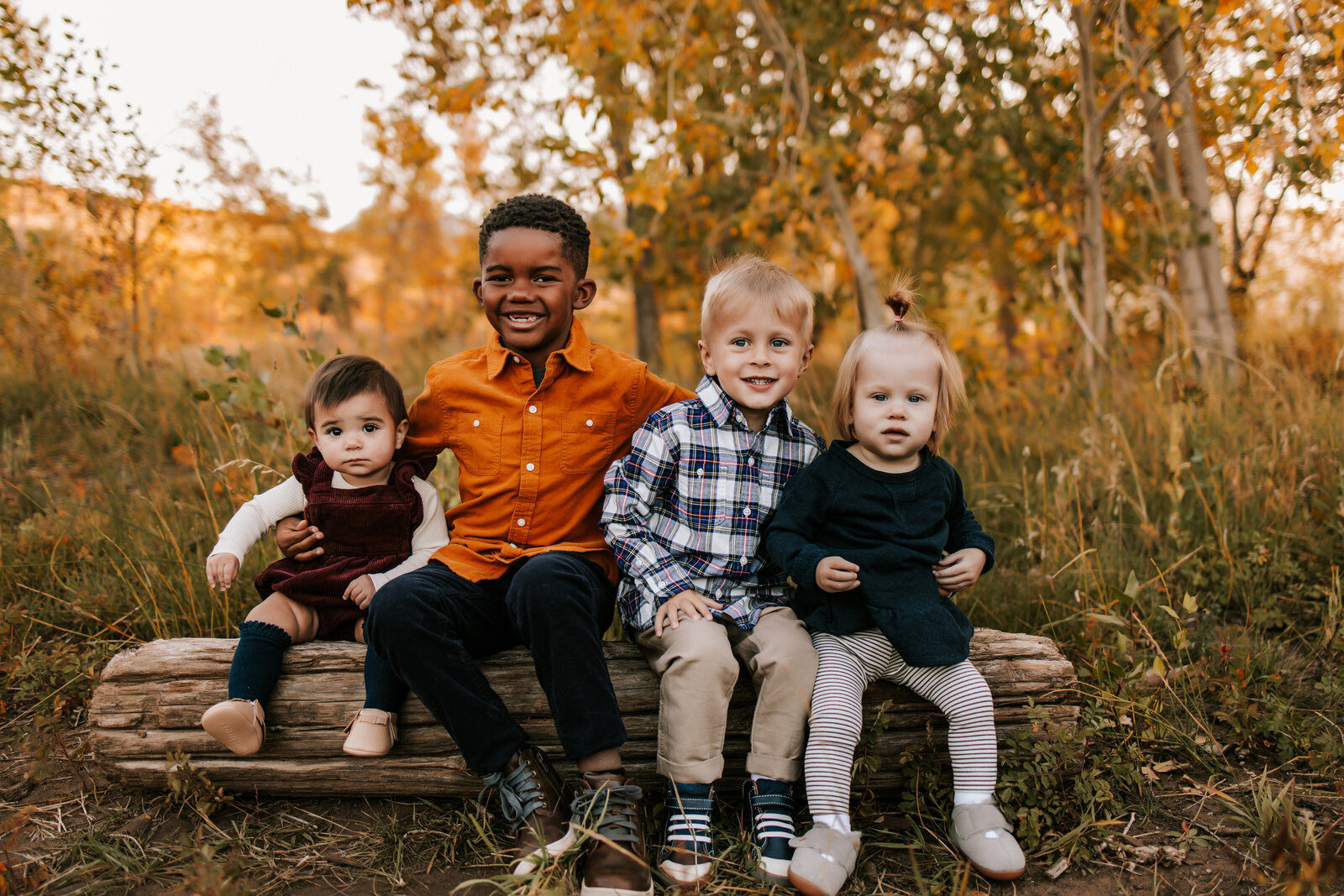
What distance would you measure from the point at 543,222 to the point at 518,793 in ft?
5.45

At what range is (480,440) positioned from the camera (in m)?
2.59

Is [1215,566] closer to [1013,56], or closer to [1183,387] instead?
[1183,387]

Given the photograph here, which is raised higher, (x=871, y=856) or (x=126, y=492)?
(x=126, y=492)

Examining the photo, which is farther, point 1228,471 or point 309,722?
point 1228,471

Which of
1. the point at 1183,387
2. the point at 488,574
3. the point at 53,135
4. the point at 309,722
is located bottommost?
the point at 309,722

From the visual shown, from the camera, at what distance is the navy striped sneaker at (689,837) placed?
6.61 feet

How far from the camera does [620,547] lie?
93.4 inches

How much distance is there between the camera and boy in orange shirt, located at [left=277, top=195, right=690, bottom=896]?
2.10 meters

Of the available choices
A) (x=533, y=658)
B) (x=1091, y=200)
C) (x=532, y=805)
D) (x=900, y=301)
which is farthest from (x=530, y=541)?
(x=1091, y=200)

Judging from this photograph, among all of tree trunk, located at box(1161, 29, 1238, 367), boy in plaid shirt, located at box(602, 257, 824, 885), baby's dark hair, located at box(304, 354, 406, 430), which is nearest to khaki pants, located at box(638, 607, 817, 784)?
boy in plaid shirt, located at box(602, 257, 824, 885)

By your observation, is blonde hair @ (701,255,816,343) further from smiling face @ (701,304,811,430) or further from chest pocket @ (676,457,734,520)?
chest pocket @ (676,457,734,520)

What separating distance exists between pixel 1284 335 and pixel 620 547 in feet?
17.7

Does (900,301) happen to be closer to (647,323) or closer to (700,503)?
(700,503)

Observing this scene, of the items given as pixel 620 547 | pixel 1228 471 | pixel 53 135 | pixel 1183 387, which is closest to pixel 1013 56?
pixel 1183 387
